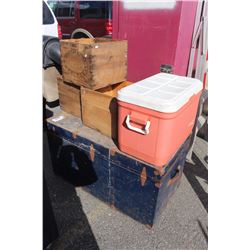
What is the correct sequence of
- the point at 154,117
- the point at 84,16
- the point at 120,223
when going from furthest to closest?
the point at 84,16, the point at 120,223, the point at 154,117

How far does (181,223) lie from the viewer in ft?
6.74

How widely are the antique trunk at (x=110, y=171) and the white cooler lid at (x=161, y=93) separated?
48 cm

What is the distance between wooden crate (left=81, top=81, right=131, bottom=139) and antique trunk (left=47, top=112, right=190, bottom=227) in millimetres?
72

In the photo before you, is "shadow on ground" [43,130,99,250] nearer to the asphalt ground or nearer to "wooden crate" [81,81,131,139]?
the asphalt ground

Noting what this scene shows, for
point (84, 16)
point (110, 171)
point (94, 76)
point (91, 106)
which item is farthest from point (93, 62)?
point (84, 16)

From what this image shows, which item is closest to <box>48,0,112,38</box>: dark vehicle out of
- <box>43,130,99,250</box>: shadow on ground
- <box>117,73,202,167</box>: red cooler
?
<box>43,130,99,250</box>: shadow on ground

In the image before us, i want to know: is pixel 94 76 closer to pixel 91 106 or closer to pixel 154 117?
pixel 91 106

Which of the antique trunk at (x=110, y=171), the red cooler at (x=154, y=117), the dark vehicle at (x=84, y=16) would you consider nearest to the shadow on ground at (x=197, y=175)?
the antique trunk at (x=110, y=171)

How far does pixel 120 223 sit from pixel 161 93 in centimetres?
122

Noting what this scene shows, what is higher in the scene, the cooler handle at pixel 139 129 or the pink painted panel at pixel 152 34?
the pink painted panel at pixel 152 34

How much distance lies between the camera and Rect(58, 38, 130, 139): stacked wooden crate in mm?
1911

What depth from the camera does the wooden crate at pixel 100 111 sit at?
190 cm

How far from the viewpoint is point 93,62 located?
1907mm

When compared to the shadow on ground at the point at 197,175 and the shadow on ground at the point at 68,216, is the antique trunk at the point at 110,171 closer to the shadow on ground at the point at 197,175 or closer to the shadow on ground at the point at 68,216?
the shadow on ground at the point at 68,216
